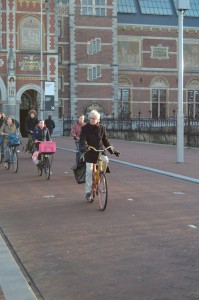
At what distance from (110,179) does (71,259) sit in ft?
23.2

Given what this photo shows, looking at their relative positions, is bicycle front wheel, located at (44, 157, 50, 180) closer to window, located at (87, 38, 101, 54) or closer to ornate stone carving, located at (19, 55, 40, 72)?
ornate stone carving, located at (19, 55, 40, 72)

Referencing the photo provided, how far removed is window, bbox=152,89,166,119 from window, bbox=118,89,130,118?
2870 mm

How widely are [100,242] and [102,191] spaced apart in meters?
2.26

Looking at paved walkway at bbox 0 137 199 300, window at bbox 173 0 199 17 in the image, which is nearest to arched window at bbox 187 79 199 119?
window at bbox 173 0 199 17

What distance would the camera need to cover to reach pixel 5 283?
4719 millimetres

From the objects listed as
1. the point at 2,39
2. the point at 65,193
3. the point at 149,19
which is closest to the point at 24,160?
the point at 65,193

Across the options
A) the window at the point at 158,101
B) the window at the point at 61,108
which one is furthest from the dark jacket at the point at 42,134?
the window at the point at 158,101

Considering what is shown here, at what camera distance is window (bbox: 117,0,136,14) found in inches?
2127

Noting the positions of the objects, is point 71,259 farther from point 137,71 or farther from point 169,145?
point 137,71

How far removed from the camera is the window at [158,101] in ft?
176

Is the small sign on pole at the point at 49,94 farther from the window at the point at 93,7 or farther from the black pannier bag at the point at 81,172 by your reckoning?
the black pannier bag at the point at 81,172

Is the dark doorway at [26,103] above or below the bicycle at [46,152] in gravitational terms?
above

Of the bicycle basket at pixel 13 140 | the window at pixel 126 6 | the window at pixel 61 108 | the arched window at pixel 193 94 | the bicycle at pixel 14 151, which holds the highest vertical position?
the window at pixel 126 6

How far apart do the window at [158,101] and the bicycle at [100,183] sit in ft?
148
